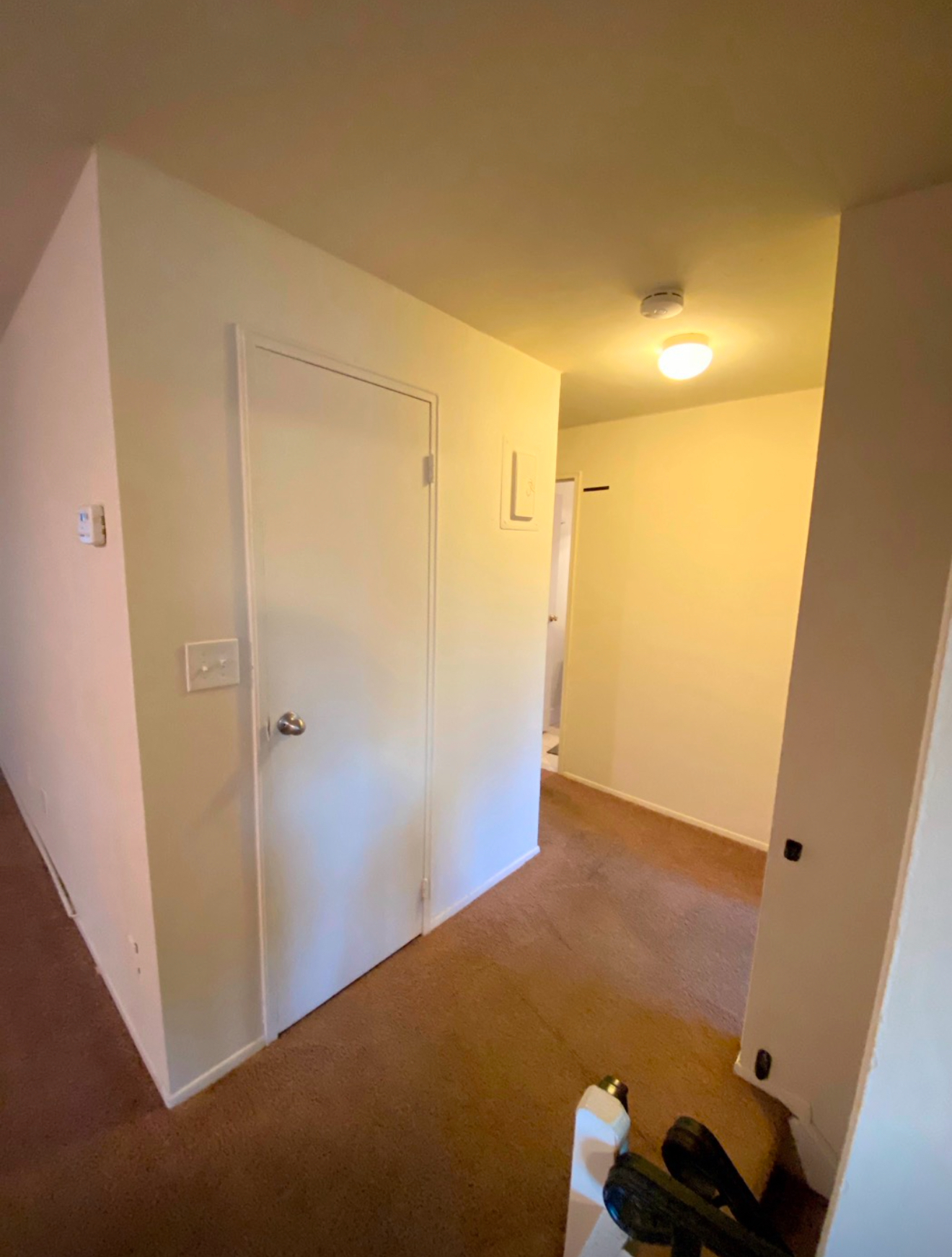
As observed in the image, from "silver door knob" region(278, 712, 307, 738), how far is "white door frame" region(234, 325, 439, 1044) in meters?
0.04

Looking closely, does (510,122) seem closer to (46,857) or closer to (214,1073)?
(214,1073)

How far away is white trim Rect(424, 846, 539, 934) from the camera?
85.0 inches

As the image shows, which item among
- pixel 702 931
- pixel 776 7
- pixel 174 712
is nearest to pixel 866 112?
pixel 776 7

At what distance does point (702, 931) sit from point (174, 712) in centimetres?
220

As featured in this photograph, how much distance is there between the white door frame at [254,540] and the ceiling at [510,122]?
0.96 ft

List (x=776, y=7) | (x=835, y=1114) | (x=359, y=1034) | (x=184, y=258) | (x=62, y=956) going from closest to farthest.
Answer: (x=776, y=7), (x=184, y=258), (x=835, y=1114), (x=359, y=1034), (x=62, y=956)

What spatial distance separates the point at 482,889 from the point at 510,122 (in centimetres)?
255

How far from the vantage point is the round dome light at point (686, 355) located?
1889mm

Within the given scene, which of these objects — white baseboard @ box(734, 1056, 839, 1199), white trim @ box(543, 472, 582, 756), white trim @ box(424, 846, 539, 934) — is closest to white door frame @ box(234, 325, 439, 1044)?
white trim @ box(424, 846, 539, 934)

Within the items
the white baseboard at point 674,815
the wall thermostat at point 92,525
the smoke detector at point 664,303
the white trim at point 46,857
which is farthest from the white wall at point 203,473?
the white baseboard at point 674,815

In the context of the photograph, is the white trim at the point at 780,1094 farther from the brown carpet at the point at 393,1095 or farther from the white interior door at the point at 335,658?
the white interior door at the point at 335,658

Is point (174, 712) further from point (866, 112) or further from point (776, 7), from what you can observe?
point (866, 112)

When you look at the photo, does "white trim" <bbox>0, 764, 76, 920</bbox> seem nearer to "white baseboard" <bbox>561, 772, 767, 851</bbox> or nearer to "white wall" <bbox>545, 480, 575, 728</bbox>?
"white baseboard" <bbox>561, 772, 767, 851</bbox>

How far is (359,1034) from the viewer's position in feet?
5.45
